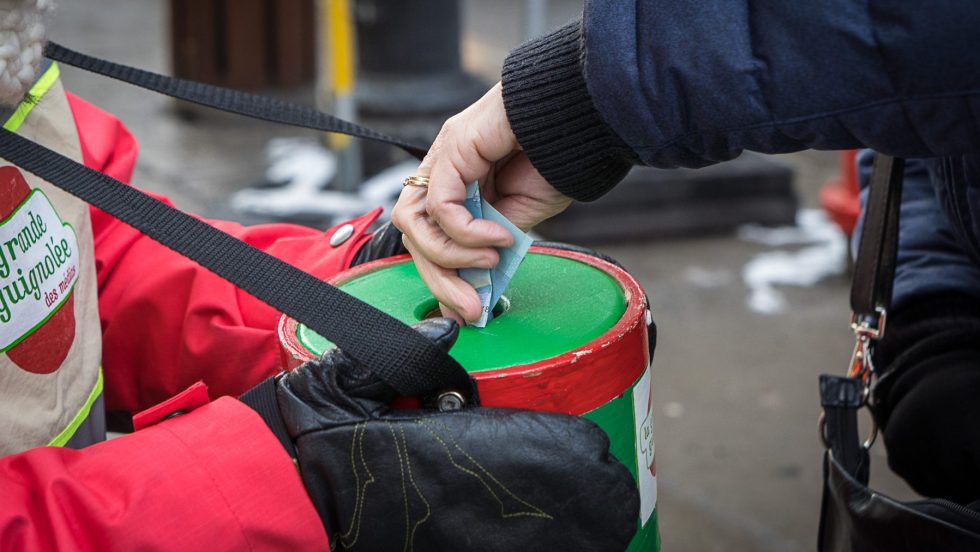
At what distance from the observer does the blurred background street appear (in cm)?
274

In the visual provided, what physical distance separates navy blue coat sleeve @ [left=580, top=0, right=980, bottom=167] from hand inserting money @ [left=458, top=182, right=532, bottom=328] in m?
0.18

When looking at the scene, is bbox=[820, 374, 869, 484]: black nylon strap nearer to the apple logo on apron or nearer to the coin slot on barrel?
the coin slot on barrel

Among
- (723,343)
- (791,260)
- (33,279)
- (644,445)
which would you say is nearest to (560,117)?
(644,445)

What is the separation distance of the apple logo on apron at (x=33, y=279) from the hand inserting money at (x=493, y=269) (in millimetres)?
470

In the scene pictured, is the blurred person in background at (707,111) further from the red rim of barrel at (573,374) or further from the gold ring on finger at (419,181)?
the red rim of barrel at (573,374)

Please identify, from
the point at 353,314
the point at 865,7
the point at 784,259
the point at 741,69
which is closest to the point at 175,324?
the point at 353,314

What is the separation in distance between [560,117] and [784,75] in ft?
0.78

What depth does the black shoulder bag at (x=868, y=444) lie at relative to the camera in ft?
3.98

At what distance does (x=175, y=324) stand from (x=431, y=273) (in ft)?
1.39

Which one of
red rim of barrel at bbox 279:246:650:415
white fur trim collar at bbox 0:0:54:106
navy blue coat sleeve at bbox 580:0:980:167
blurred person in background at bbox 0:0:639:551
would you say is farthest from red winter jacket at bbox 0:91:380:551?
navy blue coat sleeve at bbox 580:0:980:167

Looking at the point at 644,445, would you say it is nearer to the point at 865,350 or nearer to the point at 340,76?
the point at 865,350

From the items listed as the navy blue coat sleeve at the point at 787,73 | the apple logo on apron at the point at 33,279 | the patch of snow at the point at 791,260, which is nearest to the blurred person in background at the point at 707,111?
the navy blue coat sleeve at the point at 787,73

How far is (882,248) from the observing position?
1.50 meters

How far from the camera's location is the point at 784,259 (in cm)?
420
